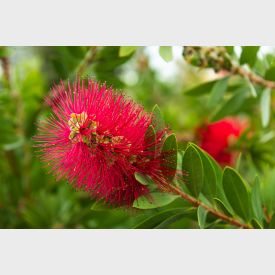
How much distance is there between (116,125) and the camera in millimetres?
1173

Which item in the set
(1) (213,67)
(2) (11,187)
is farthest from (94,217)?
(1) (213,67)

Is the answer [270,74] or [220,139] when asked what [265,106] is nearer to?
[270,74]

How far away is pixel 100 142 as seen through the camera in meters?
1.16

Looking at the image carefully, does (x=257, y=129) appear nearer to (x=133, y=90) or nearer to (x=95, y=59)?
(x=133, y=90)

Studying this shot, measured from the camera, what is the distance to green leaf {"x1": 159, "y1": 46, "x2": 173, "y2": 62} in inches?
60.6

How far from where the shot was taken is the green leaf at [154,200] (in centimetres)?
126

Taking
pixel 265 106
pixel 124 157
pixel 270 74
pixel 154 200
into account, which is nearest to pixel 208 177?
pixel 154 200

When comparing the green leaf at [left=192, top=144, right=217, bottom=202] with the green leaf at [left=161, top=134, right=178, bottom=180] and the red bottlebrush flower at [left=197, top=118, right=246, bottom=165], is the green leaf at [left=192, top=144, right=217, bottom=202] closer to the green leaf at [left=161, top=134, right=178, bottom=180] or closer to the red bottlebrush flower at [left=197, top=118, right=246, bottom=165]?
the green leaf at [left=161, top=134, right=178, bottom=180]

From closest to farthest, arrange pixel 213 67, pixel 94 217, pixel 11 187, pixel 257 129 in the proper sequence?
pixel 213 67 → pixel 94 217 → pixel 11 187 → pixel 257 129

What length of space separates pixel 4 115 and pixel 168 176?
1091 millimetres

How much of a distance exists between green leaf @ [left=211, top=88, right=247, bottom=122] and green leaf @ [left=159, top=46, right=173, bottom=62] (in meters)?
0.46

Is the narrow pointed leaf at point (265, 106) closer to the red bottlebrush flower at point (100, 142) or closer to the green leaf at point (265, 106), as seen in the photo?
the green leaf at point (265, 106)

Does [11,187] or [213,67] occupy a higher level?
[213,67]

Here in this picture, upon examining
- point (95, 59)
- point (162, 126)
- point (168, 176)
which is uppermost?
point (95, 59)
